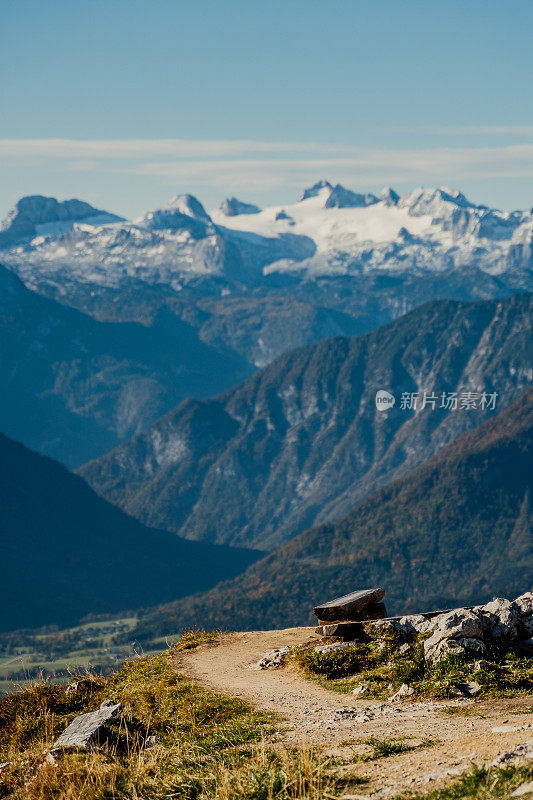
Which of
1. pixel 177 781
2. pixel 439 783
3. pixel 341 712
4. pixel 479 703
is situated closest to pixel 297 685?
pixel 341 712

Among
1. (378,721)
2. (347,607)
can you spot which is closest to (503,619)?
(378,721)

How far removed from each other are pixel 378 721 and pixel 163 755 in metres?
6.35

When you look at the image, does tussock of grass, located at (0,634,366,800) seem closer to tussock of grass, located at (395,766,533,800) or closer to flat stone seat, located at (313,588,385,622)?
tussock of grass, located at (395,766,533,800)

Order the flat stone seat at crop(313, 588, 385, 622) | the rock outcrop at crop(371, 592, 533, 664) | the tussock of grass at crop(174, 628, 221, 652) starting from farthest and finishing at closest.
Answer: the tussock of grass at crop(174, 628, 221, 652)
the flat stone seat at crop(313, 588, 385, 622)
the rock outcrop at crop(371, 592, 533, 664)

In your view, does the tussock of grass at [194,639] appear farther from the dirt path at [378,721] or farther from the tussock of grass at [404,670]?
the tussock of grass at [404,670]

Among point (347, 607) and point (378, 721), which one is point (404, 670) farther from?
point (347, 607)

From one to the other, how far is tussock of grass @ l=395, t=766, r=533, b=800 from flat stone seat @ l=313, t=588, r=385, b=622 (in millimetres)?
18726

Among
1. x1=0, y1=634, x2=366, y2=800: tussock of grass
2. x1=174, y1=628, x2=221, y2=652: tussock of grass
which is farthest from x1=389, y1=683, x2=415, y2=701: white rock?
x1=174, y1=628, x2=221, y2=652: tussock of grass

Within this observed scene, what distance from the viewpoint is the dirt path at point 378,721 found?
24.3m

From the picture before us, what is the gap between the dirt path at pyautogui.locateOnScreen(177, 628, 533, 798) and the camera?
24312mm

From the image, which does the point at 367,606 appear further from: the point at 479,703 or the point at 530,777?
the point at 530,777

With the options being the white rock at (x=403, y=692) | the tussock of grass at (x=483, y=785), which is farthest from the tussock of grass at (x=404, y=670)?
the tussock of grass at (x=483, y=785)

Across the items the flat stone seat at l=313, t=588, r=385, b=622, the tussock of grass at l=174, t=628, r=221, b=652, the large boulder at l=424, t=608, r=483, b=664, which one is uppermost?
the large boulder at l=424, t=608, r=483, b=664

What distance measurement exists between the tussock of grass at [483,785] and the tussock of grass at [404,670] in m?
8.08
